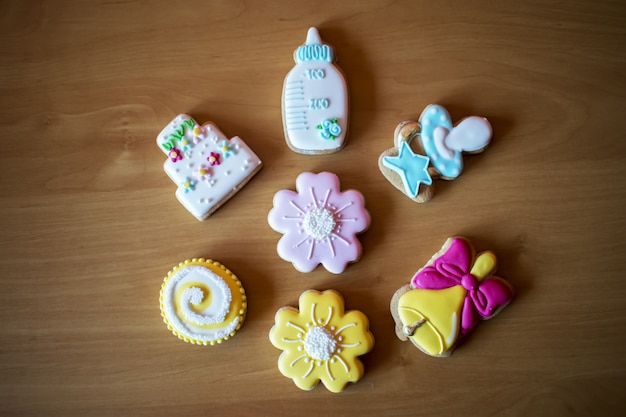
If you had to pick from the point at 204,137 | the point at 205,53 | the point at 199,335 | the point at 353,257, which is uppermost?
the point at 205,53

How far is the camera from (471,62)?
1.10 meters

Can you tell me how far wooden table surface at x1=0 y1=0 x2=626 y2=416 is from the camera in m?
1.06

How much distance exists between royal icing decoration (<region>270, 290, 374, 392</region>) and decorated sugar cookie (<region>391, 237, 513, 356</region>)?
99 mm

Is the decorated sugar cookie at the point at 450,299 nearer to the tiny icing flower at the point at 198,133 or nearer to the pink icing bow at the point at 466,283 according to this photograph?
the pink icing bow at the point at 466,283

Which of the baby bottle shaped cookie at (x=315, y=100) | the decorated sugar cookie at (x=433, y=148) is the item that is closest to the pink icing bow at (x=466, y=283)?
the decorated sugar cookie at (x=433, y=148)

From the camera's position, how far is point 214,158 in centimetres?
105

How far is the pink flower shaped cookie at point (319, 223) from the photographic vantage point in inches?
41.2

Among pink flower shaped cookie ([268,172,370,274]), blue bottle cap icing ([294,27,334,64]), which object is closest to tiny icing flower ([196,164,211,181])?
pink flower shaped cookie ([268,172,370,274])

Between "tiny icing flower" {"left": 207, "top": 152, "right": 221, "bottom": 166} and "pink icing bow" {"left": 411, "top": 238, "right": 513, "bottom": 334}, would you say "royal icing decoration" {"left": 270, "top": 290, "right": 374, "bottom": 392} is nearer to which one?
"pink icing bow" {"left": 411, "top": 238, "right": 513, "bottom": 334}

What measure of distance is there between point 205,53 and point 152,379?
681mm

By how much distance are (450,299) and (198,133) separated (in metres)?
0.60

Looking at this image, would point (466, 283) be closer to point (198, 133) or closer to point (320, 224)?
point (320, 224)

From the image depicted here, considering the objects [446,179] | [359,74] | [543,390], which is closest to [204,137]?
[359,74]

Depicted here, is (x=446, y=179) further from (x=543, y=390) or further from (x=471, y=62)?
(x=543, y=390)
